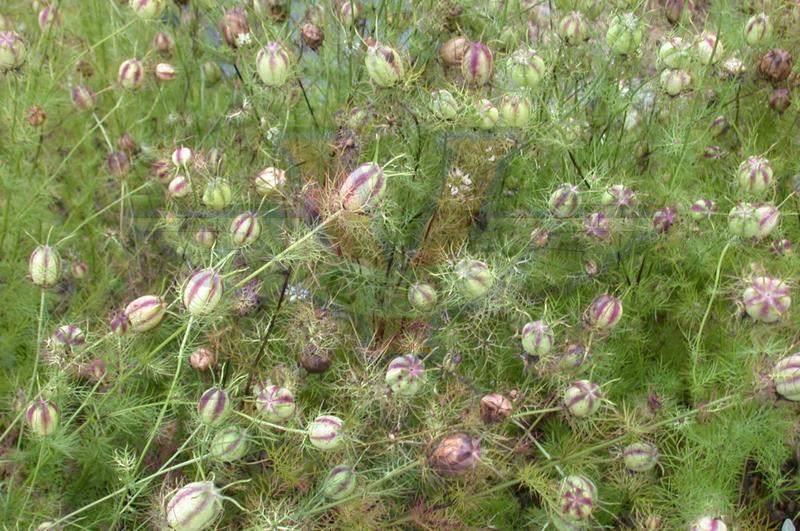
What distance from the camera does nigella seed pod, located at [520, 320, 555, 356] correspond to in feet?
5.29

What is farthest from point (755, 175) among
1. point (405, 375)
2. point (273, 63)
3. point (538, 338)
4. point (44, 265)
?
point (44, 265)

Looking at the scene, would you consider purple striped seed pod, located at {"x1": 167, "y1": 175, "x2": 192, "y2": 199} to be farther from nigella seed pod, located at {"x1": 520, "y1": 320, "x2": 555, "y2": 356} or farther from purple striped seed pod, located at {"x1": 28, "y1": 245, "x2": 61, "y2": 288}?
nigella seed pod, located at {"x1": 520, "y1": 320, "x2": 555, "y2": 356}

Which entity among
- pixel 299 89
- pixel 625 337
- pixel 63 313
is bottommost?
pixel 63 313

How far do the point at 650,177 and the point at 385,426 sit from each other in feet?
3.21

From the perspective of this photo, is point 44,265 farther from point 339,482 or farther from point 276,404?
point 339,482

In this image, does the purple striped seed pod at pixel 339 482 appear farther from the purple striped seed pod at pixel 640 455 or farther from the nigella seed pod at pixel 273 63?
A: the nigella seed pod at pixel 273 63

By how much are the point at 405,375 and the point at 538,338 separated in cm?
26

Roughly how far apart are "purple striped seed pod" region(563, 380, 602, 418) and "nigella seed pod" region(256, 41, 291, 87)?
82 cm

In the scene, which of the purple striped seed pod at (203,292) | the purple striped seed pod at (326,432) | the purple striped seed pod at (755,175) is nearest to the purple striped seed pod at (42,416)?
the purple striped seed pod at (203,292)

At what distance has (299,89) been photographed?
218cm

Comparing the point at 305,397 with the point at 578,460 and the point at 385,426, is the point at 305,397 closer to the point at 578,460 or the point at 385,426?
the point at 385,426

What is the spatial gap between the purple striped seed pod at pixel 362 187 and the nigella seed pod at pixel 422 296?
0.34 metres

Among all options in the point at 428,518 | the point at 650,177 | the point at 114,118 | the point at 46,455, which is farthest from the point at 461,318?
the point at 114,118

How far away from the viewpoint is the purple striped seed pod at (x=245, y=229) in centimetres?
157
